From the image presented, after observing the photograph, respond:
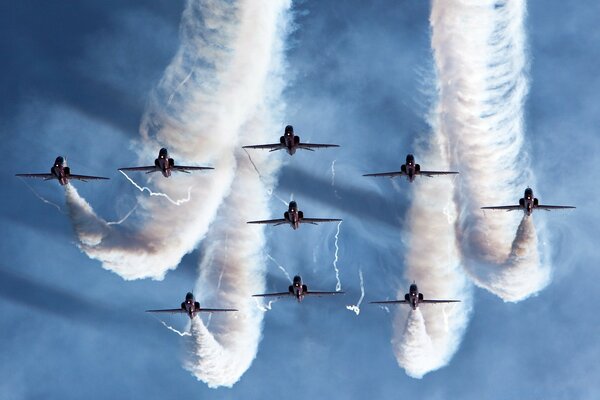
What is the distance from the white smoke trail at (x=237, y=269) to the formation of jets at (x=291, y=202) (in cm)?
188

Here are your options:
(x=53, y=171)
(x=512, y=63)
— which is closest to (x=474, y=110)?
(x=512, y=63)

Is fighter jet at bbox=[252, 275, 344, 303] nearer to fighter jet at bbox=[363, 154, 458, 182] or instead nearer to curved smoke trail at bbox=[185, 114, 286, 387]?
curved smoke trail at bbox=[185, 114, 286, 387]

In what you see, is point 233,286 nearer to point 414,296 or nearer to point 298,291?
point 298,291

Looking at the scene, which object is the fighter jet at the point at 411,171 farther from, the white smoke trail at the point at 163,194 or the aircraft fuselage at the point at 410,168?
the white smoke trail at the point at 163,194

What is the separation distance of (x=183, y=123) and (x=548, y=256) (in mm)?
39664

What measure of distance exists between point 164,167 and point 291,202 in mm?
13187

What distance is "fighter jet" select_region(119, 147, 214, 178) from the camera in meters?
104

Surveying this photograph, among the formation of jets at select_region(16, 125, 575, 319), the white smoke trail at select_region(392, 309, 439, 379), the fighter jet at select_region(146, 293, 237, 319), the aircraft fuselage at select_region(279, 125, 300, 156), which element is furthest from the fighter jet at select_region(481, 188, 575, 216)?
the fighter jet at select_region(146, 293, 237, 319)

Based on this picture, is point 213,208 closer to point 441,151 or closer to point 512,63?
point 441,151

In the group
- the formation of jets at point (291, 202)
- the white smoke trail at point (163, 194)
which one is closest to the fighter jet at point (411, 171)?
the formation of jets at point (291, 202)

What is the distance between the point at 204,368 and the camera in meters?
111

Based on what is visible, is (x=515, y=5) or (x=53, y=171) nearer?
(x=515, y=5)

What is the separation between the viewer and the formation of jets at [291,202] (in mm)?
104312

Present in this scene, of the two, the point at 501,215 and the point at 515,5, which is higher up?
the point at 515,5
